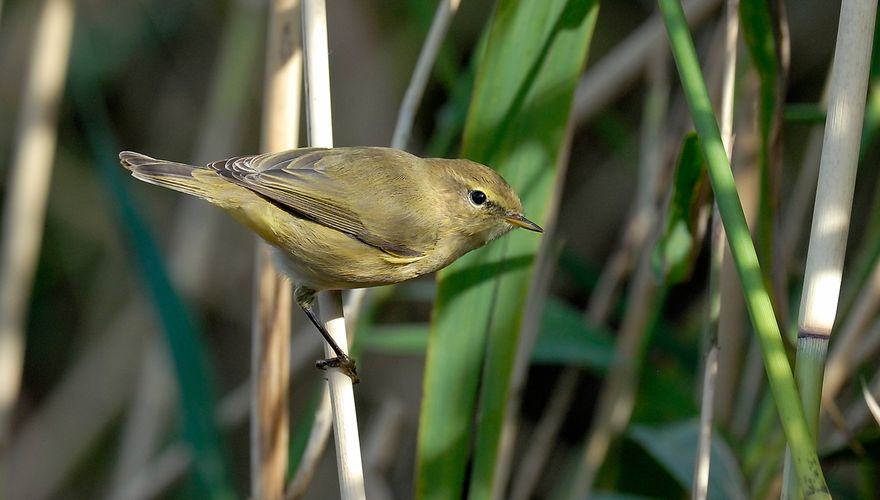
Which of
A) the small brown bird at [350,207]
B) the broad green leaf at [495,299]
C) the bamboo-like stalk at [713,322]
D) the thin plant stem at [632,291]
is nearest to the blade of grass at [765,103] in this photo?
the bamboo-like stalk at [713,322]

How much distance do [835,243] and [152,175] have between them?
158 cm

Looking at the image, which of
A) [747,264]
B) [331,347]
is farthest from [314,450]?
[747,264]

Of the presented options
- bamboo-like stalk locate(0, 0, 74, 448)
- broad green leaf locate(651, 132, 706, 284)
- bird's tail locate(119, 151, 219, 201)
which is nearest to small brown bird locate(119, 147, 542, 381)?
bird's tail locate(119, 151, 219, 201)

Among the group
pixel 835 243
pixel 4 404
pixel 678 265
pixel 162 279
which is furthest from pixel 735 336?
pixel 4 404

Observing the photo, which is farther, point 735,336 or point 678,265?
point 735,336

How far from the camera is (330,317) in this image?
2055 millimetres

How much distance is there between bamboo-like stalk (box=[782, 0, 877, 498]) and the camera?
4.55 ft

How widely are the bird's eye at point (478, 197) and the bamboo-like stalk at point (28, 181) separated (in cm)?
146

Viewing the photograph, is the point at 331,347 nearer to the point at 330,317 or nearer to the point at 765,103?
the point at 330,317

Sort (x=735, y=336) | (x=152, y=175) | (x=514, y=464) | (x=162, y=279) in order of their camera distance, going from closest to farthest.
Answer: (x=152, y=175) < (x=162, y=279) < (x=735, y=336) < (x=514, y=464)

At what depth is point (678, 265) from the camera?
194 cm

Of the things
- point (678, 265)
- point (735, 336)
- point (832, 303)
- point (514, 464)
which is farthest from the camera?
point (514, 464)

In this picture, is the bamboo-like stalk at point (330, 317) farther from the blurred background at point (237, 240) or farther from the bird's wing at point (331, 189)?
the blurred background at point (237, 240)

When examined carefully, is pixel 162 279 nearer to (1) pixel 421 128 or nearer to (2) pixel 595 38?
(1) pixel 421 128
